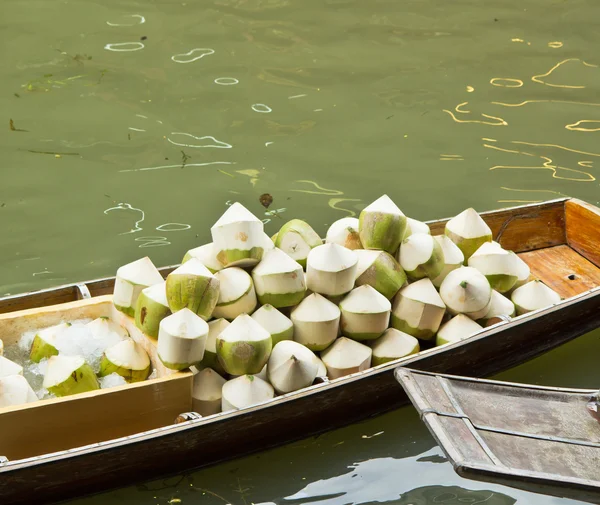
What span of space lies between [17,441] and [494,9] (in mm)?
6826

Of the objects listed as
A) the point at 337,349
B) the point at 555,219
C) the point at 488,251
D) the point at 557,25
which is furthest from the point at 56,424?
the point at 557,25

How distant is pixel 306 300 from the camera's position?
329 cm

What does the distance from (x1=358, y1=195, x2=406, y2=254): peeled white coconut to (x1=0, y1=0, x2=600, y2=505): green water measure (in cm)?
67

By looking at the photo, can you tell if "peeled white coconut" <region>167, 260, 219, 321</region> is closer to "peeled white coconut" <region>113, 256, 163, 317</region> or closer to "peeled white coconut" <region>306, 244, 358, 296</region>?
"peeled white coconut" <region>113, 256, 163, 317</region>

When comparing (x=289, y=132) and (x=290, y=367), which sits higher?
(x=290, y=367)

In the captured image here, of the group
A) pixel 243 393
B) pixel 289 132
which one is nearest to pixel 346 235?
pixel 243 393

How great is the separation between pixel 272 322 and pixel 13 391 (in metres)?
0.92

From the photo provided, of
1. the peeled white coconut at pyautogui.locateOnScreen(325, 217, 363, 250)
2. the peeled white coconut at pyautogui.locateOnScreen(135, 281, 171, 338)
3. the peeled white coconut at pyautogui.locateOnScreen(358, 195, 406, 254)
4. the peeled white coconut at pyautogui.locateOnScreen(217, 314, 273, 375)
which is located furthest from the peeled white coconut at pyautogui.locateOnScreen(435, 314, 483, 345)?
the peeled white coconut at pyautogui.locateOnScreen(135, 281, 171, 338)

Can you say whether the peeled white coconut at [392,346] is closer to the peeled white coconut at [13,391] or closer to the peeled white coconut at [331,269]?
the peeled white coconut at [331,269]

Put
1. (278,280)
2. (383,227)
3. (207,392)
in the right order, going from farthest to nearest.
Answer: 1. (383,227)
2. (278,280)
3. (207,392)

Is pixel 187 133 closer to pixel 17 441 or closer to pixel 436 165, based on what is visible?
pixel 436 165

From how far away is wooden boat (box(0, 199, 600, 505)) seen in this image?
2836 millimetres

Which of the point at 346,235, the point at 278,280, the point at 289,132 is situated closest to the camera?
the point at 278,280

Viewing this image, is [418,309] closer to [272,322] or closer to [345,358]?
[345,358]
